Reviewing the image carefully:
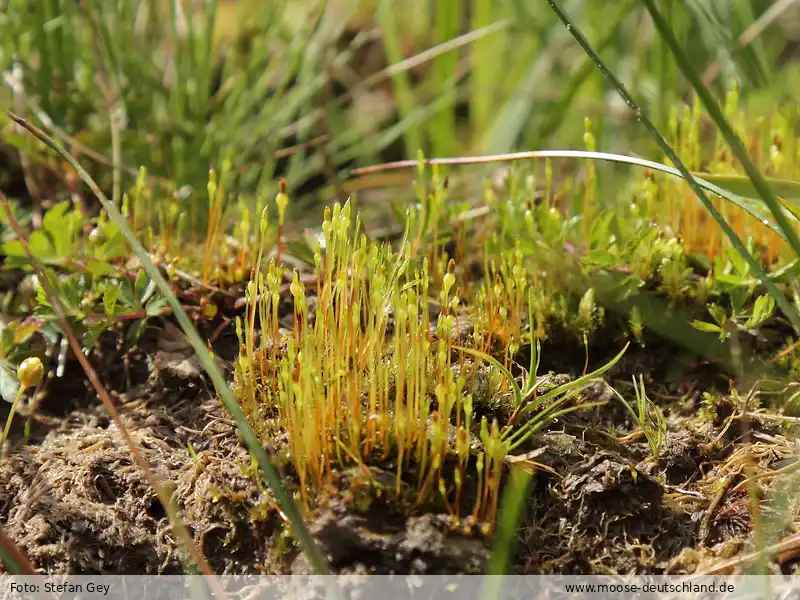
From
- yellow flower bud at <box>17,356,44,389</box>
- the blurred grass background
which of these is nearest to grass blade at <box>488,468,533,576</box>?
yellow flower bud at <box>17,356,44,389</box>

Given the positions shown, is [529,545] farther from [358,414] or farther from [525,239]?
[525,239]

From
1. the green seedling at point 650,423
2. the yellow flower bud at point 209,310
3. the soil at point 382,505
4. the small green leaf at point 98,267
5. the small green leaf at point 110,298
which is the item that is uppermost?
the small green leaf at point 98,267

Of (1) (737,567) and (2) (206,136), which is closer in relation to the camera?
(1) (737,567)

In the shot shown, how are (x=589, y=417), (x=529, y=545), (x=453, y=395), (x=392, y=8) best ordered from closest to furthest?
1. (x=453, y=395)
2. (x=529, y=545)
3. (x=589, y=417)
4. (x=392, y=8)

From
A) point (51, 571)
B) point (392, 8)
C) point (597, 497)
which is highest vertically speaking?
point (392, 8)

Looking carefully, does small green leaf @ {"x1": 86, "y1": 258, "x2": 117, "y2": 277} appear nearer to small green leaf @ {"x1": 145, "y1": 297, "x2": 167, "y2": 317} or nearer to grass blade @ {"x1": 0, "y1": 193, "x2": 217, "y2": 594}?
small green leaf @ {"x1": 145, "y1": 297, "x2": 167, "y2": 317}

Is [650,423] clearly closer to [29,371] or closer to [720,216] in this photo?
[720,216]

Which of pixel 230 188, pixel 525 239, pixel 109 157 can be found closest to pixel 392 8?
pixel 230 188

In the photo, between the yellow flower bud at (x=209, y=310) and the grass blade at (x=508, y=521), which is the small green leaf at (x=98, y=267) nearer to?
the yellow flower bud at (x=209, y=310)

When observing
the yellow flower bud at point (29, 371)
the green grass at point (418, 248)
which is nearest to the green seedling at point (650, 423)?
the green grass at point (418, 248)
